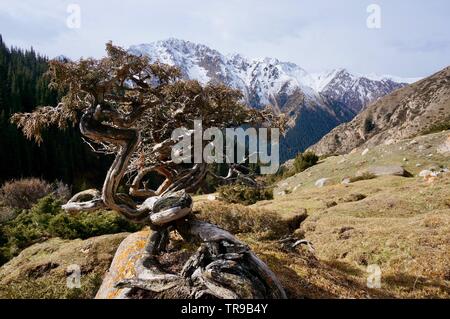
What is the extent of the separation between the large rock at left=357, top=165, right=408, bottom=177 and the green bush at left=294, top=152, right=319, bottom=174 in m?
15.7

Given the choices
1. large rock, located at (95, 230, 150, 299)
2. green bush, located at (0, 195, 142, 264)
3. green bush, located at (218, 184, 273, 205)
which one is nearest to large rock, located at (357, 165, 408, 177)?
green bush, located at (218, 184, 273, 205)

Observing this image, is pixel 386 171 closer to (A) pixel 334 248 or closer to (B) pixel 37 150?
(A) pixel 334 248

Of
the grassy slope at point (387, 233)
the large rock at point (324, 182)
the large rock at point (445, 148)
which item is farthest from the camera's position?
the large rock at point (324, 182)

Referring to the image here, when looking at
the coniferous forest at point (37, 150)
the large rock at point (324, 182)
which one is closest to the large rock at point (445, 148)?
the large rock at point (324, 182)

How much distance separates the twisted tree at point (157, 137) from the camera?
7.13m

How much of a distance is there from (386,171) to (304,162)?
62.3ft

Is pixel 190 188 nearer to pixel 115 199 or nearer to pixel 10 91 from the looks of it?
pixel 115 199

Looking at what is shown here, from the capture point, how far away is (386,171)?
35188 millimetres

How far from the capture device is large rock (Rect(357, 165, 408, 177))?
34.2 metres

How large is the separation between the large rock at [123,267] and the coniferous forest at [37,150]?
231 feet

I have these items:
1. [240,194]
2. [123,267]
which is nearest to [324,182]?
[240,194]

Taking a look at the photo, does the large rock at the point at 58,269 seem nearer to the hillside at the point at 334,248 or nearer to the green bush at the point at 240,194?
the hillside at the point at 334,248

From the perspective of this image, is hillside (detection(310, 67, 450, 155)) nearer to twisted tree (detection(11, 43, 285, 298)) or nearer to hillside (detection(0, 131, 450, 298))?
hillside (detection(0, 131, 450, 298))
